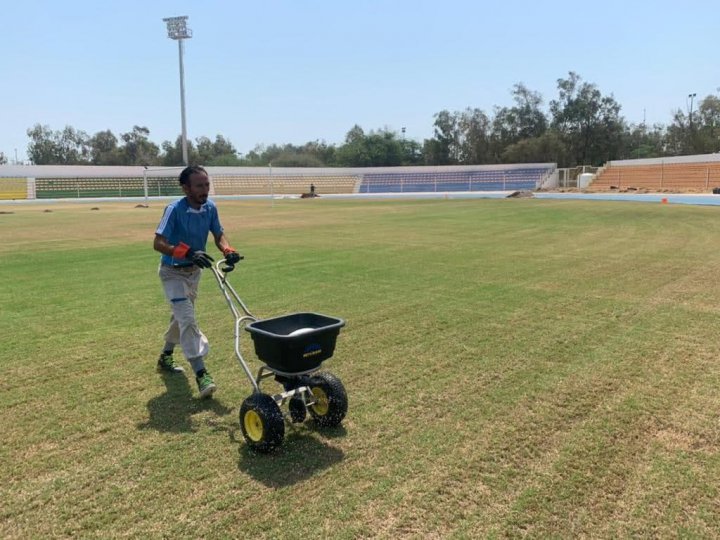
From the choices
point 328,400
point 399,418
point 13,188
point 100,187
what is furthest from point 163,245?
point 100,187

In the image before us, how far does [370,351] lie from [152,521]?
2801 mm

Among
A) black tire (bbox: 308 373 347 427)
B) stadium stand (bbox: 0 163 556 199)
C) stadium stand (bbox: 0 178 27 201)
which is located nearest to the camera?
black tire (bbox: 308 373 347 427)

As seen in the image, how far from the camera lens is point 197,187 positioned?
4156mm

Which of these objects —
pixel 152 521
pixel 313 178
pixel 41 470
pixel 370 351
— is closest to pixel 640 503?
pixel 152 521

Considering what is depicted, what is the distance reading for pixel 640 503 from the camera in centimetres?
276

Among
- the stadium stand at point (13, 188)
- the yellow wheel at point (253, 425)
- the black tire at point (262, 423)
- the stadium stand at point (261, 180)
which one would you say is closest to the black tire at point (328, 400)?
the black tire at point (262, 423)

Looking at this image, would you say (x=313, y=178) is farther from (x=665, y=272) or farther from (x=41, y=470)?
(x=41, y=470)

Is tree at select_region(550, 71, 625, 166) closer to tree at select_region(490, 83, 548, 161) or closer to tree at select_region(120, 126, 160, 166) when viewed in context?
tree at select_region(490, 83, 548, 161)

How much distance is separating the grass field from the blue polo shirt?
1.17 metres

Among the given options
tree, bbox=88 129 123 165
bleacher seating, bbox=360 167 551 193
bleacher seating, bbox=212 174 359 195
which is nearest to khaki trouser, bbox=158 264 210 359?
bleacher seating, bbox=212 174 359 195

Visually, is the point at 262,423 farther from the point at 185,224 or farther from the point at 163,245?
the point at 185,224

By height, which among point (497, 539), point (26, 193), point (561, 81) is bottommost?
point (497, 539)

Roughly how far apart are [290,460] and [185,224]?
6.76 ft

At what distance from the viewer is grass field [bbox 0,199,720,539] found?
2.70 meters
